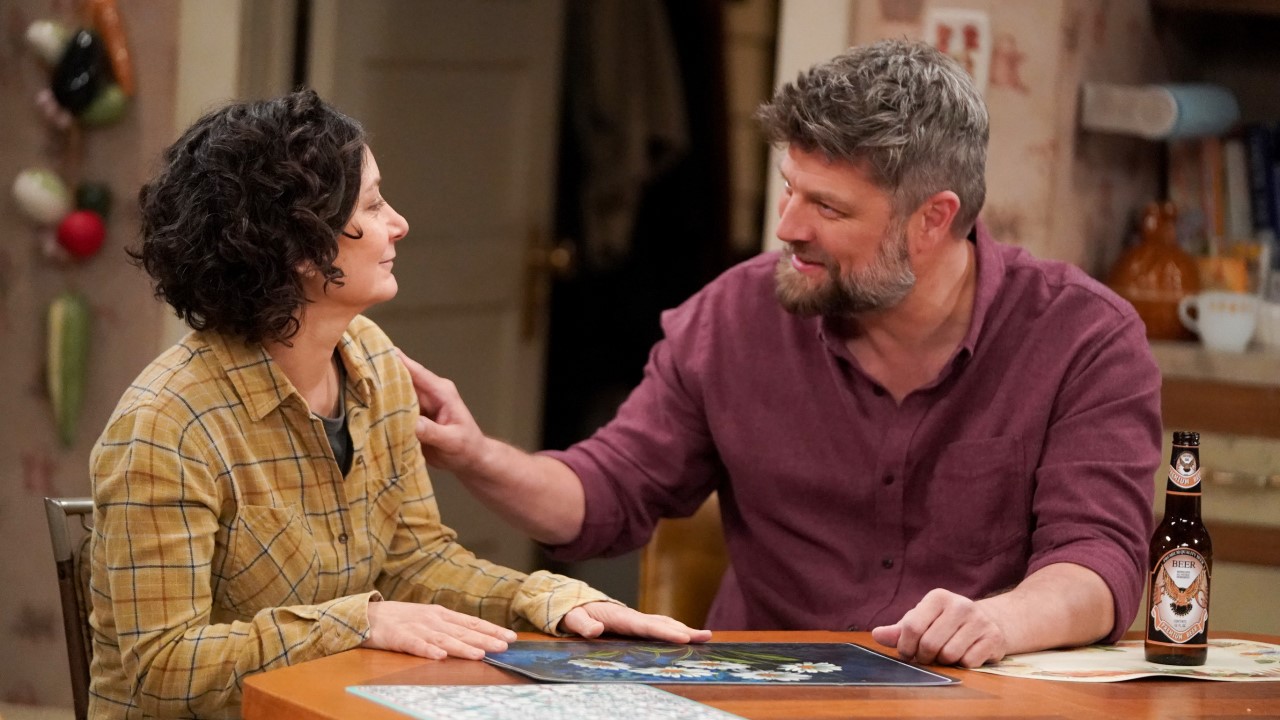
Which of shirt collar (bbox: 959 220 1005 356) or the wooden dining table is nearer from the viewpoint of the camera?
the wooden dining table

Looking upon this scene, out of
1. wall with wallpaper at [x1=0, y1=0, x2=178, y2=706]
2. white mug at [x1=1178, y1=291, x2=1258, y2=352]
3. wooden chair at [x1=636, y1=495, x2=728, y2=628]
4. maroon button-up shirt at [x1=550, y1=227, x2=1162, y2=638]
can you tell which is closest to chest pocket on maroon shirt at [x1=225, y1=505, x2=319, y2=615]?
maroon button-up shirt at [x1=550, y1=227, x2=1162, y2=638]

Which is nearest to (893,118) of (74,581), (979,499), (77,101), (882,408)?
(882,408)

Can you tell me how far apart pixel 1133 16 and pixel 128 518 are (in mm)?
2464

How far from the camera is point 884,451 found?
2152mm

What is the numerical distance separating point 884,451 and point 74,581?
1031mm

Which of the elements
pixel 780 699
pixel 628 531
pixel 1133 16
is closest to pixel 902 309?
pixel 628 531

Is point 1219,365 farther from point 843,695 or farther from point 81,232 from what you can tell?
point 81,232

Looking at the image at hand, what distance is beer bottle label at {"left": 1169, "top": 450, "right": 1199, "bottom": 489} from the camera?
1.66 m

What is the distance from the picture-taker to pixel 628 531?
7.54ft

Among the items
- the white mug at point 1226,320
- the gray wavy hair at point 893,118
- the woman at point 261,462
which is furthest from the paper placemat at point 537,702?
the white mug at point 1226,320

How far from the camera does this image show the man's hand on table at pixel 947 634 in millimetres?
1672

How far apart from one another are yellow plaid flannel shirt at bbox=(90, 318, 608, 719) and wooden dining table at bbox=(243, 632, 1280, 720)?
12cm

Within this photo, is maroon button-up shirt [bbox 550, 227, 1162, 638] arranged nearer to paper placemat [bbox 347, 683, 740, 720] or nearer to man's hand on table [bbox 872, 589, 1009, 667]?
man's hand on table [bbox 872, 589, 1009, 667]

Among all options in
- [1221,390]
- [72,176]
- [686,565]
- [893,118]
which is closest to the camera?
[893,118]
